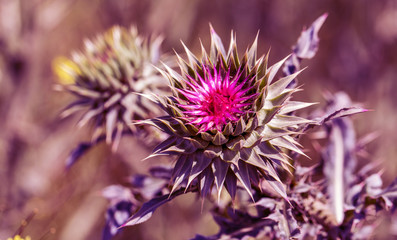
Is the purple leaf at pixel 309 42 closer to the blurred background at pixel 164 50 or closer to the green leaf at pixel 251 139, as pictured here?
the green leaf at pixel 251 139

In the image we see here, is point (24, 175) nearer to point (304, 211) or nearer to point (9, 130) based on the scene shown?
point (9, 130)

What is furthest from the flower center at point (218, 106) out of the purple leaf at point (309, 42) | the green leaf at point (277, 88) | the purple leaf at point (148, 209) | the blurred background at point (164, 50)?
the blurred background at point (164, 50)

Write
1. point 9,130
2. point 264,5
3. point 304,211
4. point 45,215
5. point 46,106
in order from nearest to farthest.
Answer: point 304,211 < point 45,215 < point 9,130 < point 264,5 < point 46,106

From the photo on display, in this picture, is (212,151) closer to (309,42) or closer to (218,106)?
(218,106)

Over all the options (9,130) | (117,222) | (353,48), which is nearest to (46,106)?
(9,130)

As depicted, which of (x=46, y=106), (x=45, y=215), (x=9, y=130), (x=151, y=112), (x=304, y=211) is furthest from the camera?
(x=46, y=106)

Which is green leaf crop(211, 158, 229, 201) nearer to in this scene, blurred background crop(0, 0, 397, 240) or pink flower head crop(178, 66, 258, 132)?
pink flower head crop(178, 66, 258, 132)

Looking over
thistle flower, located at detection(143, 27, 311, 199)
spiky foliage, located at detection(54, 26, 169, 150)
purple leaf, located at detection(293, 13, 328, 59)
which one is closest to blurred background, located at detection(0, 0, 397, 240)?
spiky foliage, located at detection(54, 26, 169, 150)
